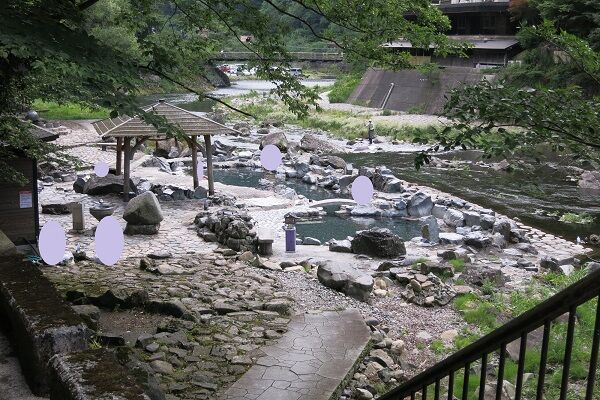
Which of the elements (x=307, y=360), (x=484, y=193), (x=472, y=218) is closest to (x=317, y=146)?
(x=484, y=193)

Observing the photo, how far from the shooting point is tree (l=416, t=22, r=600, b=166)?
3.51 meters

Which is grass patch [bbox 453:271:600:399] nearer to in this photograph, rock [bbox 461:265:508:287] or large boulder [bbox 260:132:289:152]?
rock [bbox 461:265:508:287]

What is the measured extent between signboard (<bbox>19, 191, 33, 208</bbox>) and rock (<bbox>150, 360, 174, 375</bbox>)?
14.9ft

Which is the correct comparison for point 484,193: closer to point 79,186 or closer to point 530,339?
point 79,186

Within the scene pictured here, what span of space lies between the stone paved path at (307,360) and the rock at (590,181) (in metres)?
14.8

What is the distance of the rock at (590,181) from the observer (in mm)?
19797

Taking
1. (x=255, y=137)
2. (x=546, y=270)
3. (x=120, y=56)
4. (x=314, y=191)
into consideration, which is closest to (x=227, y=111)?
(x=255, y=137)

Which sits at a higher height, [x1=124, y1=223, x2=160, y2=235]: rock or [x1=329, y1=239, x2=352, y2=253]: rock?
[x1=124, y1=223, x2=160, y2=235]: rock

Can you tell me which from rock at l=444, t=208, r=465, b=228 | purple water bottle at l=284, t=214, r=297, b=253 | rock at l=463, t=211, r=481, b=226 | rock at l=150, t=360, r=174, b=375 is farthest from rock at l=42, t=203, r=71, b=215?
rock at l=463, t=211, r=481, b=226

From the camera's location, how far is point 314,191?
20000mm

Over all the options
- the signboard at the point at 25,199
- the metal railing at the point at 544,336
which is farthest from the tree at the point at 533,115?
the signboard at the point at 25,199

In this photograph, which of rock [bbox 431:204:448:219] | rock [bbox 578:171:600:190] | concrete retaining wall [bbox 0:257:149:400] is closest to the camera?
concrete retaining wall [bbox 0:257:149:400]

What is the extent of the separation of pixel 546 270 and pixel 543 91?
28.9 feet

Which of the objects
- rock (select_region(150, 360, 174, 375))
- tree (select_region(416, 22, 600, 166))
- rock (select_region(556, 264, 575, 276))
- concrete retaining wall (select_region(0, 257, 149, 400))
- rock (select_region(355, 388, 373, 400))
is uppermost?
tree (select_region(416, 22, 600, 166))
